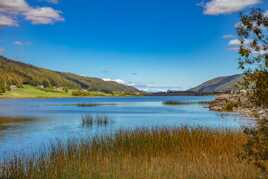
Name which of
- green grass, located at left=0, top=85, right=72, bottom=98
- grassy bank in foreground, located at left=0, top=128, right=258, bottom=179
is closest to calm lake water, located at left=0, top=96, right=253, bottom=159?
grassy bank in foreground, located at left=0, top=128, right=258, bottom=179

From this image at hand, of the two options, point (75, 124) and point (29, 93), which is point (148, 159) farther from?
point (29, 93)

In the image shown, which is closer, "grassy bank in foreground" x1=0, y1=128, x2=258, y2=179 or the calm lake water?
"grassy bank in foreground" x1=0, y1=128, x2=258, y2=179

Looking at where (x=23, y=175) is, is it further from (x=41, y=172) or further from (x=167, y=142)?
(x=167, y=142)

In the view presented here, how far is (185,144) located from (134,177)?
555cm

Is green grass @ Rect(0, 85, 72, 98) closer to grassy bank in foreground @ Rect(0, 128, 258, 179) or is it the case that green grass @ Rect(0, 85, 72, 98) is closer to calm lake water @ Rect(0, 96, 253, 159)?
calm lake water @ Rect(0, 96, 253, 159)

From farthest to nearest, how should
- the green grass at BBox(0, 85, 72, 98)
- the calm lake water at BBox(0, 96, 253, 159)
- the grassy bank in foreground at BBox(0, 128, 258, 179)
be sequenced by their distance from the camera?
the green grass at BBox(0, 85, 72, 98) < the calm lake water at BBox(0, 96, 253, 159) < the grassy bank in foreground at BBox(0, 128, 258, 179)

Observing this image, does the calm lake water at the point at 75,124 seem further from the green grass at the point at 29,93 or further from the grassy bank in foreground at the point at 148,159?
the green grass at the point at 29,93

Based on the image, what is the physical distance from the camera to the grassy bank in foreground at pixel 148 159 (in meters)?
9.92

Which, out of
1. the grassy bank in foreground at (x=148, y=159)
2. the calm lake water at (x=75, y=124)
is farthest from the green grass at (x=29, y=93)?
the grassy bank in foreground at (x=148, y=159)

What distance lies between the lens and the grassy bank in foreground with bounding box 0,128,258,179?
992cm

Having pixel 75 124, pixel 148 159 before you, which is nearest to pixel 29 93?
pixel 75 124

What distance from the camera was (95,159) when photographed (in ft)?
39.4

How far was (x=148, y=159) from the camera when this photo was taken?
42.0 feet

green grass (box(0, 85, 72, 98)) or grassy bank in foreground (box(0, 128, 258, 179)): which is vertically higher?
green grass (box(0, 85, 72, 98))
